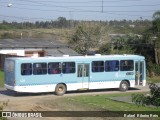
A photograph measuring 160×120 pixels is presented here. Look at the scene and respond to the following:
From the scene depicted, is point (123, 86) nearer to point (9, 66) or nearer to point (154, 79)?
point (9, 66)

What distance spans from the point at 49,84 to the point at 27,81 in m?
1.64

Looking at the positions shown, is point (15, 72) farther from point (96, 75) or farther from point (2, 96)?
point (96, 75)

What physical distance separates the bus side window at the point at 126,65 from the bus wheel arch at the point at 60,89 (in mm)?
4675

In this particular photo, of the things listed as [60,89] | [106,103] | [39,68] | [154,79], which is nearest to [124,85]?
[60,89]

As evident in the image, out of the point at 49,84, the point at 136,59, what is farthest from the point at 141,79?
the point at 49,84

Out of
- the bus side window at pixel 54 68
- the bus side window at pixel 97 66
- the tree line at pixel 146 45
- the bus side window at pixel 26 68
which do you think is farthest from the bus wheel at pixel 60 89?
the tree line at pixel 146 45

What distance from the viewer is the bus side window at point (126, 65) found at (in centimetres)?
3077

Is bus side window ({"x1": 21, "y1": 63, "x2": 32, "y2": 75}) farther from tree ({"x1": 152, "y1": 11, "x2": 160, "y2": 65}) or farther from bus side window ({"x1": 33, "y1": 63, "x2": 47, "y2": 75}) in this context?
tree ({"x1": 152, "y1": 11, "x2": 160, "y2": 65})

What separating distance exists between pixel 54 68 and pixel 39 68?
3.64 feet

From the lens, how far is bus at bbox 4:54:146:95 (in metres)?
27.5

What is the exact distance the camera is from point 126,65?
30922mm

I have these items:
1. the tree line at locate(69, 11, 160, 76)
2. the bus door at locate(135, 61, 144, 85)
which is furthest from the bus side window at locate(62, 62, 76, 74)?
the tree line at locate(69, 11, 160, 76)

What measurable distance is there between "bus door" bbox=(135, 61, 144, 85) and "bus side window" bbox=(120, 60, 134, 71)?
1.55 ft

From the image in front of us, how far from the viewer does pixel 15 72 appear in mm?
27250
